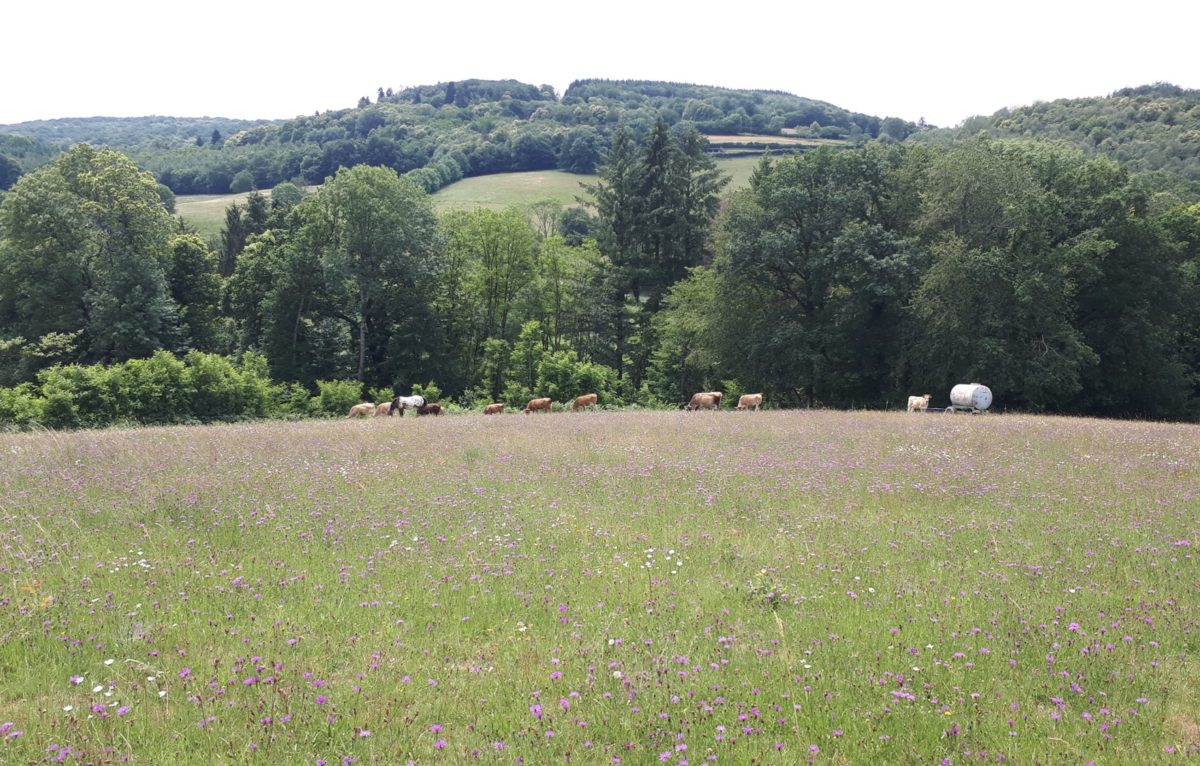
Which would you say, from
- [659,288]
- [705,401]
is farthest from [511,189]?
[705,401]

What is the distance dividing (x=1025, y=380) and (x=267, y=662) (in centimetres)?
3823

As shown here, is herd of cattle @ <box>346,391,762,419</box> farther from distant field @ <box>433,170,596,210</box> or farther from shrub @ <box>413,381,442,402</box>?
distant field @ <box>433,170,596,210</box>

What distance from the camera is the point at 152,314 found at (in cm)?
4481

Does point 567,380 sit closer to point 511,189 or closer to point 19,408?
point 19,408

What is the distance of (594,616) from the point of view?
6648 millimetres

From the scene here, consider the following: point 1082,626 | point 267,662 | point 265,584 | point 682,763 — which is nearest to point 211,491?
point 265,584

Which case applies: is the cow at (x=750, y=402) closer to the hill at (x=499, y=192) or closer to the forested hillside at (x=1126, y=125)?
the forested hillside at (x=1126, y=125)

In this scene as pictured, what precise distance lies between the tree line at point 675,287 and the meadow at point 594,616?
28.0 m

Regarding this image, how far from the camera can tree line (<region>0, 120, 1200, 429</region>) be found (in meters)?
37.6

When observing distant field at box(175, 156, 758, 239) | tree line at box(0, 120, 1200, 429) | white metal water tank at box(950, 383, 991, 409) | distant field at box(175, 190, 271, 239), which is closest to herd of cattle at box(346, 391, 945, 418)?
white metal water tank at box(950, 383, 991, 409)

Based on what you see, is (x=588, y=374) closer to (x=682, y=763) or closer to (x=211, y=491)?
(x=211, y=491)

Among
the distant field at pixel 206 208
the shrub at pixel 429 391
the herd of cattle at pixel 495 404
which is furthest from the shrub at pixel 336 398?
the distant field at pixel 206 208

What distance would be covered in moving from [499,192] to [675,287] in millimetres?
71237

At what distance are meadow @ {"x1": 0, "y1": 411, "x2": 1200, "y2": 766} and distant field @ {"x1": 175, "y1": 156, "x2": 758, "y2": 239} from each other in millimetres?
95895
